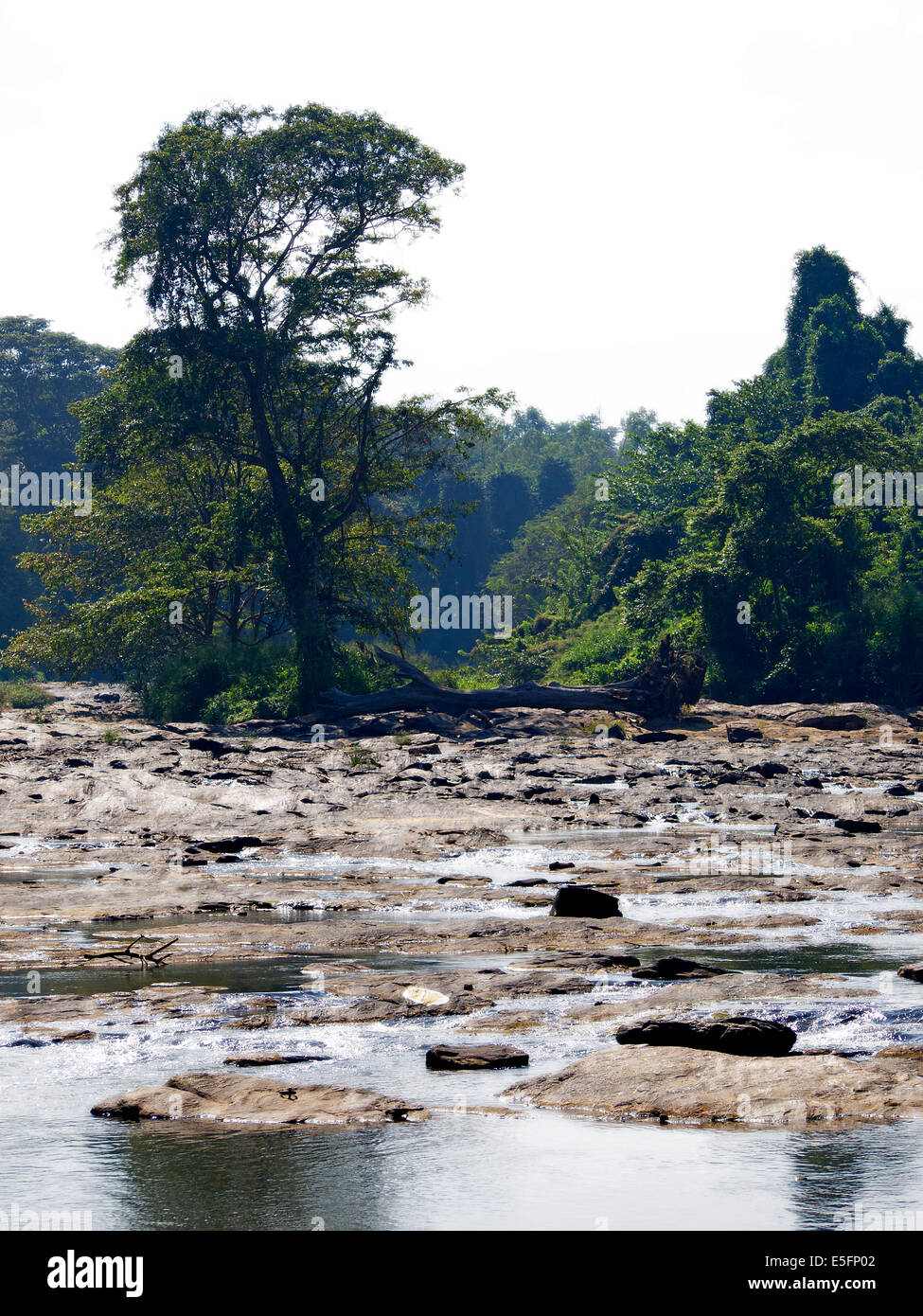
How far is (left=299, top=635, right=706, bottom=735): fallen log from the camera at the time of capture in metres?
28.9

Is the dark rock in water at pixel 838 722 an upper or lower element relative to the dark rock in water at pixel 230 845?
upper

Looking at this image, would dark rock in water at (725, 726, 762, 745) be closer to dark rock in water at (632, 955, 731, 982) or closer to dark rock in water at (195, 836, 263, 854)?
dark rock in water at (195, 836, 263, 854)

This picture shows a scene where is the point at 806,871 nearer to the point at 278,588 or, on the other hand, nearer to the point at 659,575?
the point at 278,588

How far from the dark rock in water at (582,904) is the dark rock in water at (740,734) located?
54.6ft

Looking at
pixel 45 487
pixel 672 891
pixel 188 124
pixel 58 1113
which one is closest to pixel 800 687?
pixel 188 124

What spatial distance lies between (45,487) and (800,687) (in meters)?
40.7

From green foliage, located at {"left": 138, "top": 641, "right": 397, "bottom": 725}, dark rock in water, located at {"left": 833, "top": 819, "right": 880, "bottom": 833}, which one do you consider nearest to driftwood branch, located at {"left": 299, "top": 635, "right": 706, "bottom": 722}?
green foliage, located at {"left": 138, "top": 641, "right": 397, "bottom": 725}

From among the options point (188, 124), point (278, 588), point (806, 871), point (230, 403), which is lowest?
point (806, 871)

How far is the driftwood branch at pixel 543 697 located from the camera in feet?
95.0

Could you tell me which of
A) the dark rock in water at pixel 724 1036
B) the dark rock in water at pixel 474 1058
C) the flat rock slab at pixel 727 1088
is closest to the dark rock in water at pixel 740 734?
the dark rock in water at pixel 724 1036

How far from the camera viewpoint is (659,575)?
3841cm

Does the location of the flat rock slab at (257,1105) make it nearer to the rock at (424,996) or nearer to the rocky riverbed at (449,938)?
the rocky riverbed at (449,938)

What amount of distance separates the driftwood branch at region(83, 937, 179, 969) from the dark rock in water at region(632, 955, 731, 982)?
3098 mm

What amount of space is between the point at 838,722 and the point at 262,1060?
23.8 metres
